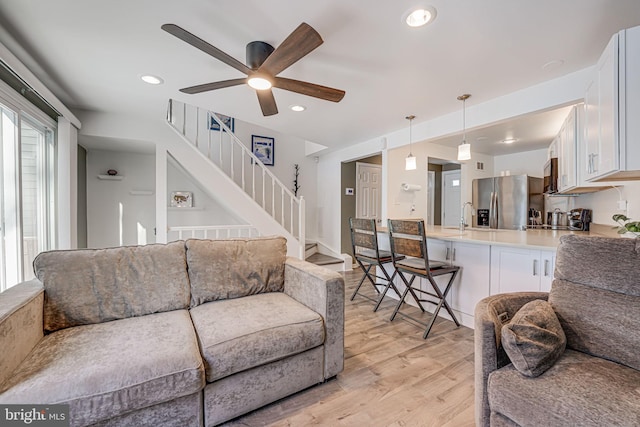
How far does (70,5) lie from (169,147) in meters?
Result: 2.24

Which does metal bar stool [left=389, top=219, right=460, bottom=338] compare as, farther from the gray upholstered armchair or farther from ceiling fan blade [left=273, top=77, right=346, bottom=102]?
ceiling fan blade [left=273, top=77, right=346, bottom=102]

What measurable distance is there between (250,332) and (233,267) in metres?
0.65

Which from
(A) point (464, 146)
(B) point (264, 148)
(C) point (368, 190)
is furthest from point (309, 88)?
(C) point (368, 190)

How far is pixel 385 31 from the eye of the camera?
171cm

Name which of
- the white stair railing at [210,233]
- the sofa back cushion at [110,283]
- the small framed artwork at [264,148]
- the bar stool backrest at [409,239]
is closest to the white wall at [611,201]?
the bar stool backrest at [409,239]

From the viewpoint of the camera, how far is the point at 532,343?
3.71 feet

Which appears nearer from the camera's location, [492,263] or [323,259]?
[492,263]

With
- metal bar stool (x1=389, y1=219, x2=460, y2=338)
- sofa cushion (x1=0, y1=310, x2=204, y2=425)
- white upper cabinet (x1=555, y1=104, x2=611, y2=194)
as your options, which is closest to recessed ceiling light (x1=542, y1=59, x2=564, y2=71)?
white upper cabinet (x1=555, y1=104, x2=611, y2=194)

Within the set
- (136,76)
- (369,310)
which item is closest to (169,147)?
(136,76)

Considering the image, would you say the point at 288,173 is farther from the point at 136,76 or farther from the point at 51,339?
the point at 51,339

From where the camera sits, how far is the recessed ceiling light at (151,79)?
2.38 m

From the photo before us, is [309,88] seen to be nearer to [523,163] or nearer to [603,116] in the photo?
[603,116]

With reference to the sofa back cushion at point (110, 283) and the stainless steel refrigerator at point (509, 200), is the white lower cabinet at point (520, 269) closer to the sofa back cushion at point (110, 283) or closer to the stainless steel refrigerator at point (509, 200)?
the sofa back cushion at point (110, 283)

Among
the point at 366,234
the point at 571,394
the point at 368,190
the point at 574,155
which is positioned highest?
the point at 574,155
